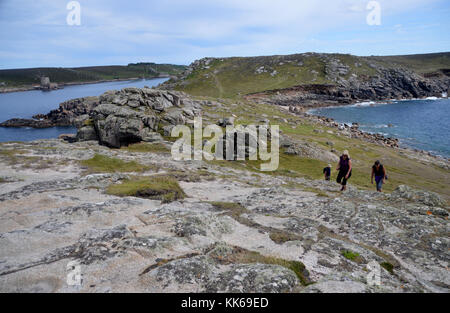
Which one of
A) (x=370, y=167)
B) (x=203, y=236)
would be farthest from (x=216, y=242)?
(x=370, y=167)

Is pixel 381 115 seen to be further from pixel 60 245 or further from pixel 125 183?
pixel 60 245

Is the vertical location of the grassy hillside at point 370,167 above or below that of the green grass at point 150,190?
below

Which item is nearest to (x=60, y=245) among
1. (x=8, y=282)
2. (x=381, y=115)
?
(x=8, y=282)

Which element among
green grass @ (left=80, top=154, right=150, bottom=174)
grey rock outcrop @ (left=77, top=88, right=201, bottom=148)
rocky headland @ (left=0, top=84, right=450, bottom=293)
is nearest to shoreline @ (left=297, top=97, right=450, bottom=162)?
grey rock outcrop @ (left=77, top=88, right=201, bottom=148)

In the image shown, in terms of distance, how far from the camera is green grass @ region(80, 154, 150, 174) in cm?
3165

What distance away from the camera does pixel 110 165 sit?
111 ft

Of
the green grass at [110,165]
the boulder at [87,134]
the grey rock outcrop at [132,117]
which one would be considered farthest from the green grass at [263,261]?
the boulder at [87,134]

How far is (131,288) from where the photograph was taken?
9.20 m

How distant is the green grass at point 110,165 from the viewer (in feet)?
104

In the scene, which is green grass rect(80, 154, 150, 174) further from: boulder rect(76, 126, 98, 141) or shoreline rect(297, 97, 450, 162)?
shoreline rect(297, 97, 450, 162)

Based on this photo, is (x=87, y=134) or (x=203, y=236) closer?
(x=203, y=236)

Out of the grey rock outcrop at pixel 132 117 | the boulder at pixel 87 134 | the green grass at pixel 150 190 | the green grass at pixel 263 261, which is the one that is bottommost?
the green grass at pixel 263 261

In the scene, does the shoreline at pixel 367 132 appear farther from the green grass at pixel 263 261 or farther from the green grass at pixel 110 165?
the green grass at pixel 263 261

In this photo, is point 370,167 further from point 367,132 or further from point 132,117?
point 367,132
